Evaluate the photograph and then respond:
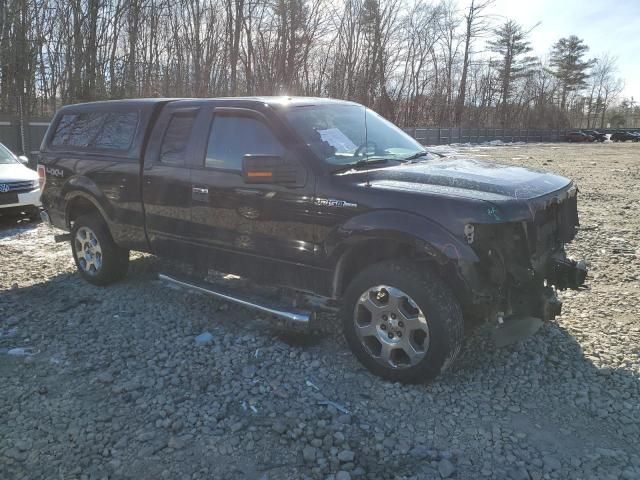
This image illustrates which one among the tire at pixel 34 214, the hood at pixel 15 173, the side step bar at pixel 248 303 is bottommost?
the tire at pixel 34 214

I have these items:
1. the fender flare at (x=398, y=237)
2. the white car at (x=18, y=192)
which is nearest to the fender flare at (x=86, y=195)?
the fender flare at (x=398, y=237)

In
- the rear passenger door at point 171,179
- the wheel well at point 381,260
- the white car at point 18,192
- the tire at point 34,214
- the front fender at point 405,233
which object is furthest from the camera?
the tire at point 34,214

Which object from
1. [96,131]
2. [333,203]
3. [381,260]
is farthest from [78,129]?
[381,260]

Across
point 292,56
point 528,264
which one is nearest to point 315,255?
point 528,264

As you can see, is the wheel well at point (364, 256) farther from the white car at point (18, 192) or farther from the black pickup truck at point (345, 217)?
the white car at point (18, 192)

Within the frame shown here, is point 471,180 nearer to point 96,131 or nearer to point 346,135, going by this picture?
point 346,135

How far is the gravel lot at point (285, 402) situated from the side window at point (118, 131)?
164cm

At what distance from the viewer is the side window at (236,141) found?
4.16 metres

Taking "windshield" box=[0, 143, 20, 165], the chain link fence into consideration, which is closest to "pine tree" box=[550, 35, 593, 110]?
the chain link fence

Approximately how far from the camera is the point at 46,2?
19438mm

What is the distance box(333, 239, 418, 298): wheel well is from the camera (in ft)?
12.2

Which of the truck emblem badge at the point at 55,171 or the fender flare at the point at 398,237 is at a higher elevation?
the truck emblem badge at the point at 55,171

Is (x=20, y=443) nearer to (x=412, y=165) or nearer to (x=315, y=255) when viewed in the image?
(x=315, y=255)

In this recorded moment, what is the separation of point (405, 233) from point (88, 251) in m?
4.01
